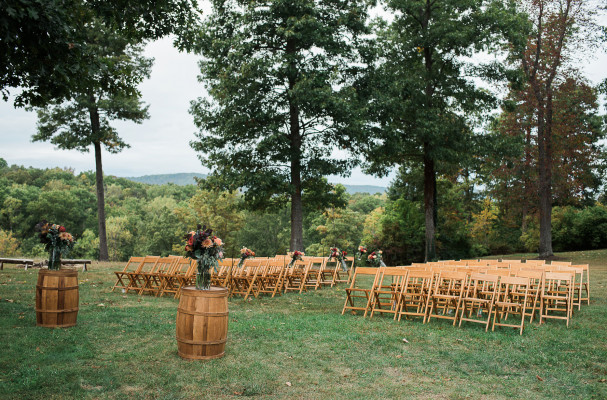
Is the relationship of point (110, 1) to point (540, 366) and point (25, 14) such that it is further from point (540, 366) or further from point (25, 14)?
point (540, 366)

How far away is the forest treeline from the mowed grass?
12.9m

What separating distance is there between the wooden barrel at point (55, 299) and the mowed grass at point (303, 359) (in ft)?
0.70

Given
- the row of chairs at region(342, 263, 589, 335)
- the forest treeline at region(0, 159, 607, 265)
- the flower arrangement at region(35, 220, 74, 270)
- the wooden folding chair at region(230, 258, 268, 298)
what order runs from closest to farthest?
the flower arrangement at region(35, 220, 74, 270), the row of chairs at region(342, 263, 589, 335), the wooden folding chair at region(230, 258, 268, 298), the forest treeline at region(0, 159, 607, 265)

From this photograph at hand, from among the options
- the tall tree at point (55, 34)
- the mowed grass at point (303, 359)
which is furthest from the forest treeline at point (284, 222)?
the mowed grass at point (303, 359)

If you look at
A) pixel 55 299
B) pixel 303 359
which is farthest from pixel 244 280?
pixel 303 359

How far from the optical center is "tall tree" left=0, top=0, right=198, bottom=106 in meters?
4.81

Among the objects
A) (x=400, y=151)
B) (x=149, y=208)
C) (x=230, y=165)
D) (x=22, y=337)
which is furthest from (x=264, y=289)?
(x=149, y=208)

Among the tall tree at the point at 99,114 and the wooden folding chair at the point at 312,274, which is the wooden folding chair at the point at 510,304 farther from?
the tall tree at the point at 99,114

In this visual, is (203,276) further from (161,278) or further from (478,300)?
→ (161,278)

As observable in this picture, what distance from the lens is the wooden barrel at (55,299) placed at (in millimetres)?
6895

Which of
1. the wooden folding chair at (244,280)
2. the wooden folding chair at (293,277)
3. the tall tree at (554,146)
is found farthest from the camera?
the tall tree at (554,146)

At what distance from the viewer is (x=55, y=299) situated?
6.90 m

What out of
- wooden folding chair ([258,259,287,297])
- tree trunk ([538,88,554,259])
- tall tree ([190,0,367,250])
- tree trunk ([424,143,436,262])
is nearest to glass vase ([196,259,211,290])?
wooden folding chair ([258,259,287,297])

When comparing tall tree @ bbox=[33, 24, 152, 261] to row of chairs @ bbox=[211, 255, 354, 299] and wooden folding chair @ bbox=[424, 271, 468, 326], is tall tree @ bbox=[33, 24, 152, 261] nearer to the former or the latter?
row of chairs @ bbox=[211, 255, 354, 299]
